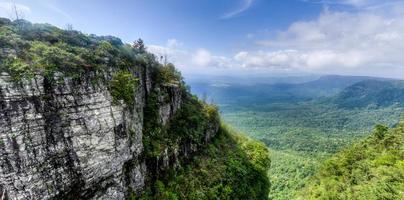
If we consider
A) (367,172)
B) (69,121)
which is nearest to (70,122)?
(69,121)

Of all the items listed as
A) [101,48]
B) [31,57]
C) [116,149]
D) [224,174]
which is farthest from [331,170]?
[31,57]

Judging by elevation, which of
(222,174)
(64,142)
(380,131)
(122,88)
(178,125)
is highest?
(122,88)

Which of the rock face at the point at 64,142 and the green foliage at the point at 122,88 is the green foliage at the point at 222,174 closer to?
the rock face at the point at 64,142

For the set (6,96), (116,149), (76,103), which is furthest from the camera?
(116,149)

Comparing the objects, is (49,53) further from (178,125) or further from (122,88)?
(178,125)

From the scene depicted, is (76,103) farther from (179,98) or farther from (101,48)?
(179,98)
